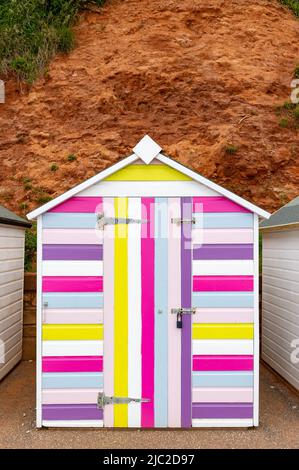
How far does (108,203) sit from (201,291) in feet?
5.55

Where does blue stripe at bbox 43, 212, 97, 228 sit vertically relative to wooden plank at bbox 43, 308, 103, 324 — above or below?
above

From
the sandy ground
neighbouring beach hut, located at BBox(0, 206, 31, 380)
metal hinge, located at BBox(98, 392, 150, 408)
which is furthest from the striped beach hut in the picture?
neighbouring beach hut, located at BBox(0, 206, 31, 380)

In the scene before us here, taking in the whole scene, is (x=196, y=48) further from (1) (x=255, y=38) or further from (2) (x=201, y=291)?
(2) (x=201, y=291)

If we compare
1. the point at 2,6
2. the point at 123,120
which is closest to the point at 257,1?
the point at 123,120

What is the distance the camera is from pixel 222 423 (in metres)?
6.03

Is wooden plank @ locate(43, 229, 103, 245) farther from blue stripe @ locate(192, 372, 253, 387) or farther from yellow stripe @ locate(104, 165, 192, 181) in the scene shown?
blue stripe @ locate(192, 372, 253, 387)

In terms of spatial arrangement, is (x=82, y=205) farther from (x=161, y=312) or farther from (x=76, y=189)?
(x=161, y=312)

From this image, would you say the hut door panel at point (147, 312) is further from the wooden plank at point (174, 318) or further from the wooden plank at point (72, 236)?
the wooden plank at point (72, 236)

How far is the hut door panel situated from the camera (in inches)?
236

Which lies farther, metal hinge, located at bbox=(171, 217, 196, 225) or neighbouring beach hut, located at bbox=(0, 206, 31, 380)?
neighbouring beach hut, located at bbox=(0, 206, 31, 380)

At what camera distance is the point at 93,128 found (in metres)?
14.9

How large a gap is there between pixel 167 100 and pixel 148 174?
33.0ft

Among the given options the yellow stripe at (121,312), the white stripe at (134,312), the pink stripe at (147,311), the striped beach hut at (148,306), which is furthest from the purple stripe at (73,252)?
the pink stripe at (147,311)

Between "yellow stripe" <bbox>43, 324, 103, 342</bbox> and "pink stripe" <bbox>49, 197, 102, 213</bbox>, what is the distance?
1.54m
